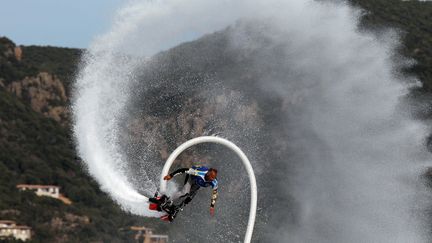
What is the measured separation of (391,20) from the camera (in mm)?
136125

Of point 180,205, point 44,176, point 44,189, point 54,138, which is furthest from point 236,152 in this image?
point 54,138

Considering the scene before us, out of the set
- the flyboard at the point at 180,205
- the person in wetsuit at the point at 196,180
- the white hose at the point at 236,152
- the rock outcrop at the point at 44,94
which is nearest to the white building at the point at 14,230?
Answer: the rock outcrop at the point at 44,94

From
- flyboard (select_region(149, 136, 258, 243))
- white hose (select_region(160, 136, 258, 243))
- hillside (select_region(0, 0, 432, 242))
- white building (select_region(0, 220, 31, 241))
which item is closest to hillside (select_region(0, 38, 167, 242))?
hillside (select_region(0, 0, 432, 242))

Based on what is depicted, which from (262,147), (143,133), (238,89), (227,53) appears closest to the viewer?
(143,133)

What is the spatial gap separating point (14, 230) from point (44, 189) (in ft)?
65.9

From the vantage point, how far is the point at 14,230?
111312 mm

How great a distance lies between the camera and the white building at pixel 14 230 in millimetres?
108094

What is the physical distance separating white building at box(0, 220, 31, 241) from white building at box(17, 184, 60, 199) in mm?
12245

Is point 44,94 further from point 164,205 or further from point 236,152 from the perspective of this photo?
point 236,152

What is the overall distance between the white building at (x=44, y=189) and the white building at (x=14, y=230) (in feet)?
40.2

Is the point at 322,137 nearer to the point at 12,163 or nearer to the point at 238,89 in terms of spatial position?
the point at 238,89

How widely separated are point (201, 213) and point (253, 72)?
107ft

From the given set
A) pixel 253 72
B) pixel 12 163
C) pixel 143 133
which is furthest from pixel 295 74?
pixel 12 163

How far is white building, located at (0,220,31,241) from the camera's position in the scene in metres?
108
